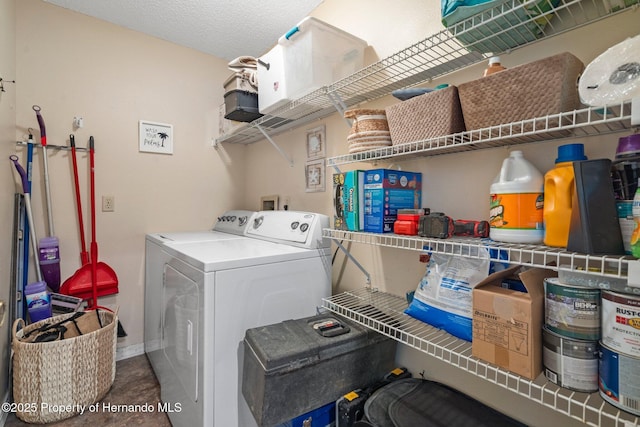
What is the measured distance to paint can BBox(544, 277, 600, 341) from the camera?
674 mm

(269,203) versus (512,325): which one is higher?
(269,203)

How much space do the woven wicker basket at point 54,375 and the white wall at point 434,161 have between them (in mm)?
1540

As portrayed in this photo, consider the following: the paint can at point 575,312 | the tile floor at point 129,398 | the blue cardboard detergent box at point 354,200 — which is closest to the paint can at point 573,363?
the paint can at point 575,312

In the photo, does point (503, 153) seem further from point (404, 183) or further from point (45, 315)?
point (45, 315)

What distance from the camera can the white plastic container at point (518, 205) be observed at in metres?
0.82

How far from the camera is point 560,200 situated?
738 mm

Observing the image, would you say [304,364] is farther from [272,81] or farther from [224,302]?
[272,81]

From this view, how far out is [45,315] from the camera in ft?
6.17

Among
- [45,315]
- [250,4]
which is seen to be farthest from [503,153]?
[45,315]

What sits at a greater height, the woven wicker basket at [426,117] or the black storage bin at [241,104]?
the black storage bin at [241,104]

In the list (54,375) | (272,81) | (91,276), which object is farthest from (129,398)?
(272,81)

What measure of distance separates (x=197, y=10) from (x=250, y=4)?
0.39 meters

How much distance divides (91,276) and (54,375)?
27.0 inches

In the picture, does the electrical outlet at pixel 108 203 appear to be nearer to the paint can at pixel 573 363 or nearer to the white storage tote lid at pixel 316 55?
the white storage tote lid at pixel 316 55
